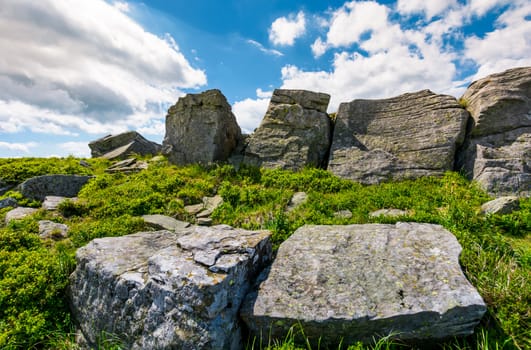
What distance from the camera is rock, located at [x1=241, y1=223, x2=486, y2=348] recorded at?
4.67 metres

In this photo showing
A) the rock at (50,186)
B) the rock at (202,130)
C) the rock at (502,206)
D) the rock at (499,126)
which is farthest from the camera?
the rock at (202,130)

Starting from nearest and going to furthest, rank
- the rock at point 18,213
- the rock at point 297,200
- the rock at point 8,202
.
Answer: the rock at point 18,213
the rock at point 297,200
the rock at point 8,202

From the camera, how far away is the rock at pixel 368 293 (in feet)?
15.3

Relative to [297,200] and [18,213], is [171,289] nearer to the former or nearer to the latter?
[297,200]

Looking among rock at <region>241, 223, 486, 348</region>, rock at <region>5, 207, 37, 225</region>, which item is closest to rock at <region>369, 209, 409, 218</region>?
rock at <region>241, 223, 486, 348</region>

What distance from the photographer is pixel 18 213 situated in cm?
1126

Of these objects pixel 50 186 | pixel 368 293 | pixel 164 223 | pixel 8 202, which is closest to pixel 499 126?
pixel 368 293

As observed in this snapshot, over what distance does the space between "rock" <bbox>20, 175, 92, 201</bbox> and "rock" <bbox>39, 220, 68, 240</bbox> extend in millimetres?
4187

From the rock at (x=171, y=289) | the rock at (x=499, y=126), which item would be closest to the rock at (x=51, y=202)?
the rock at (x=171, y=289)

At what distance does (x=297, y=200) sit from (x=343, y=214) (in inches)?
88.5

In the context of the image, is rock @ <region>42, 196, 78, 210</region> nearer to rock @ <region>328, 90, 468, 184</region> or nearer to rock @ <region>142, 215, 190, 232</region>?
rock @ <region>142, 215, 190, 232</region>

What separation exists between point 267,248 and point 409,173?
9.70 m

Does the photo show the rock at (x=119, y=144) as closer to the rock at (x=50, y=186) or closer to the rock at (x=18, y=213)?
the rock at (x=50, y=186)

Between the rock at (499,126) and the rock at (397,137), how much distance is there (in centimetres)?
64
